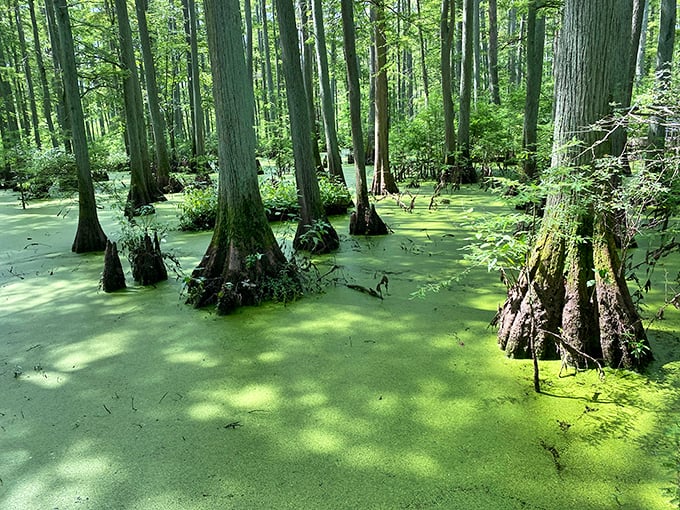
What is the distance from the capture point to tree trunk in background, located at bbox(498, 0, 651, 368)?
106 inches

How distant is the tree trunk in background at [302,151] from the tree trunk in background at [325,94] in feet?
7.20

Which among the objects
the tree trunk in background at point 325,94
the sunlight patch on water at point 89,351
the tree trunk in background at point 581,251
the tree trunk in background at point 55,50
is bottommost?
the sunlight patch on water at point 89,351

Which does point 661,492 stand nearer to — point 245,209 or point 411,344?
point 411,344

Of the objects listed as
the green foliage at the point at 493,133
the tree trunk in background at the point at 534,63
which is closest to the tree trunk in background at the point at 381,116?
the tree trunk in background at the point at 534,63

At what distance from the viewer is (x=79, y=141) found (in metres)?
6.10

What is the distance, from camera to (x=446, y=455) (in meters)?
2.04

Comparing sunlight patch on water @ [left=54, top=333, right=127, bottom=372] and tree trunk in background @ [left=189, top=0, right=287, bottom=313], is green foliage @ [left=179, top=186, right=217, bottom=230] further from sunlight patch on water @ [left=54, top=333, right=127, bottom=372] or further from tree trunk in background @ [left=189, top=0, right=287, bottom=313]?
sunlight patch on water @ [left=54, top=333, right=127, bottom=372]

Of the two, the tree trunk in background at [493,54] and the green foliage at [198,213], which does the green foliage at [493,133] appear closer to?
the tree trunk in background at [493,54]

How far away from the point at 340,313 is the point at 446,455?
6.19ft

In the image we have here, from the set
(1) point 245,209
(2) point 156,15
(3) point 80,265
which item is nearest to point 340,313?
(1) point 245,209

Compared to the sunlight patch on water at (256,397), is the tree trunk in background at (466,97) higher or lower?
higher

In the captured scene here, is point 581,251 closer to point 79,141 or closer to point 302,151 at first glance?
point 302,151

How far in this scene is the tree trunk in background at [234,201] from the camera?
13.3 feet

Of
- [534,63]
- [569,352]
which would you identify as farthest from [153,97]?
[569,352]
